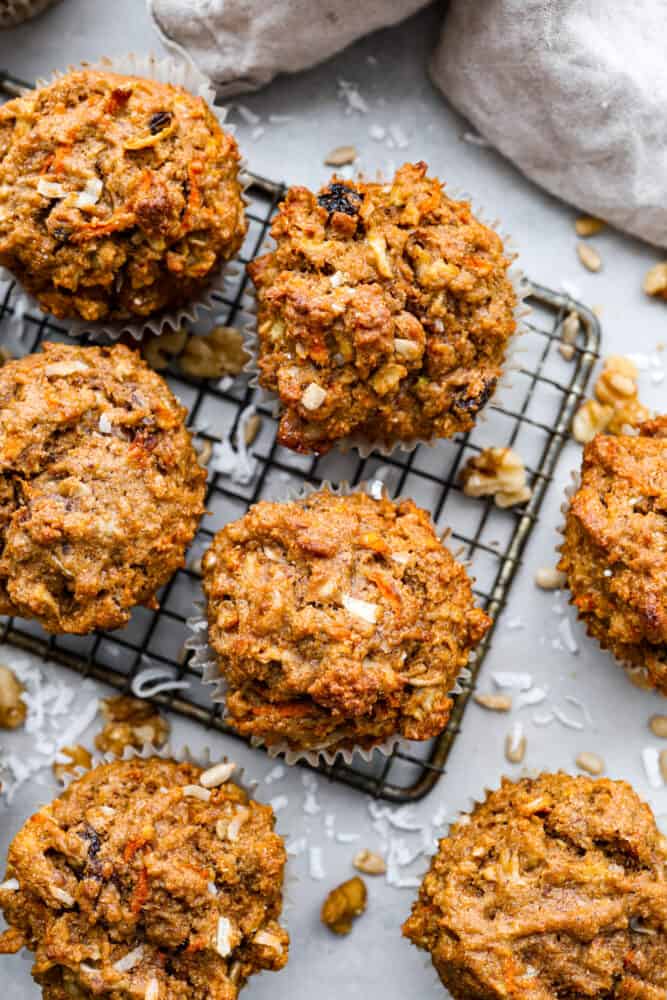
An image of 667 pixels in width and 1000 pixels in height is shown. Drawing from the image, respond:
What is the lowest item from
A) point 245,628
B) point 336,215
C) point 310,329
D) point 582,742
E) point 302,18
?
point 582,742

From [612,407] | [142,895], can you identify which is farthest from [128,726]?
[612,407]

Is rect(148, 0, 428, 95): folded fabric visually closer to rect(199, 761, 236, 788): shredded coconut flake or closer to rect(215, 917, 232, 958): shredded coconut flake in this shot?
rect(199, 761, 236, 788): shredded coconut flake

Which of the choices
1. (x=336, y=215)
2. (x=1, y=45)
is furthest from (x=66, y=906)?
(x=1, y=45)

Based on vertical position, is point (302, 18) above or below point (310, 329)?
above

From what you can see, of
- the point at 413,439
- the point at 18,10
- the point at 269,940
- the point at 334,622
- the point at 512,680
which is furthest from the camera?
the point at 512,680

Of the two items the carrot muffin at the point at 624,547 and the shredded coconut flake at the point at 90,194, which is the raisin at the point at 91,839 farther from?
the shredded coconut flake at the point at 90,194

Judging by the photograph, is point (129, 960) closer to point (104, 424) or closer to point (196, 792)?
point (196, 792)

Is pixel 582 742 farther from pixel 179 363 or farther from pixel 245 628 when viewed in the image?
pixel 179 363
